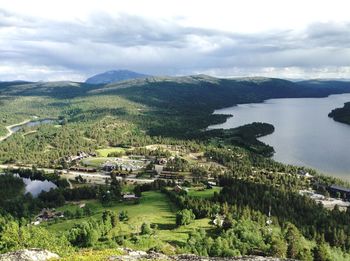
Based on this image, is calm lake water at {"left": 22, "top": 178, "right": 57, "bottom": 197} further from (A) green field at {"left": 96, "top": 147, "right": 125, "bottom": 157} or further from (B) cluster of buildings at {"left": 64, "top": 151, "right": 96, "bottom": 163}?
(A) green field at {"left": 96, "top": 147, "right": 125, "bottom": 157}

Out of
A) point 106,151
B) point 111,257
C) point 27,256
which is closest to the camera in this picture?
point 111,257

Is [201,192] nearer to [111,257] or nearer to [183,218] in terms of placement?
[183,218]

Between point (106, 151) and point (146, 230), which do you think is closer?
point (146, 230)

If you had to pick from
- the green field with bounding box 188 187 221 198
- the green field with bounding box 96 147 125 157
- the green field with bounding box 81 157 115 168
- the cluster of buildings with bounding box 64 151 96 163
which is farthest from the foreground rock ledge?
the green field with bounding box 96 147 125 157

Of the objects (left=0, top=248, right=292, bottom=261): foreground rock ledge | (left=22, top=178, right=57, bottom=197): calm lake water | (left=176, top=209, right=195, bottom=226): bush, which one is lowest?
(left=22, top=178, right=57, bottom=197): calm lake water

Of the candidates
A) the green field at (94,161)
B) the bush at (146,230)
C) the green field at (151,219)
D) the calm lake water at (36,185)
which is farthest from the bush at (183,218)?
the green field at (94,161)

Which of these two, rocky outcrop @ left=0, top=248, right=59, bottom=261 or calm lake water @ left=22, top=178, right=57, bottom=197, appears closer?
rocky outcrop @ left=0, top=248, right=59, bottom=261

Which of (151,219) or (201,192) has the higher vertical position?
(151,219)

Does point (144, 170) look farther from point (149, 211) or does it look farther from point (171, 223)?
point (171, 223)

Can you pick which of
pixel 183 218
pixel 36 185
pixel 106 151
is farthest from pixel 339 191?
pixel 106 151
